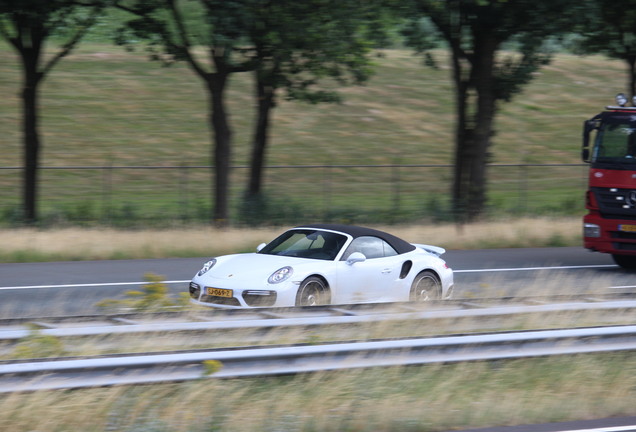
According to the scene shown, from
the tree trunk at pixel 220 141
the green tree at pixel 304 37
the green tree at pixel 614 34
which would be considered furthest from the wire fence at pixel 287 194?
the green tree at pixel 614 34

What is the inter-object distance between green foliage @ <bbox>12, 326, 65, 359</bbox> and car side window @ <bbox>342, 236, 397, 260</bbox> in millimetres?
5409

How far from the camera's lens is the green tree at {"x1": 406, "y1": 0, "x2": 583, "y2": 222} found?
21.8 metres

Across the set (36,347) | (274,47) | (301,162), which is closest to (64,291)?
(36,347)

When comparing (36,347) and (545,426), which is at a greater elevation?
(36,347)

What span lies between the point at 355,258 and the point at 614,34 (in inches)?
776

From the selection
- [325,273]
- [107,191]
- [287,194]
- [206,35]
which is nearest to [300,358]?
[325,273]

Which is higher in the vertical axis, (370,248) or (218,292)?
(370,248)

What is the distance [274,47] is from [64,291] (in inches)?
371

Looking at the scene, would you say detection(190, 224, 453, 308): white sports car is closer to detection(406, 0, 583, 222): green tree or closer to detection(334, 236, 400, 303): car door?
detection(334, 236, 400, 303): car door

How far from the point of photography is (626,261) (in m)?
17.7

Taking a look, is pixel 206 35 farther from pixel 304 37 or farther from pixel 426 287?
pixel 426 287

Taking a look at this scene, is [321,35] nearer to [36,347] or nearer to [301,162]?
[36,347]

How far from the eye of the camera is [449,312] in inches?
324

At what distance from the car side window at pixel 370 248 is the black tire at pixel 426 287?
Answer: 0.48 metres
